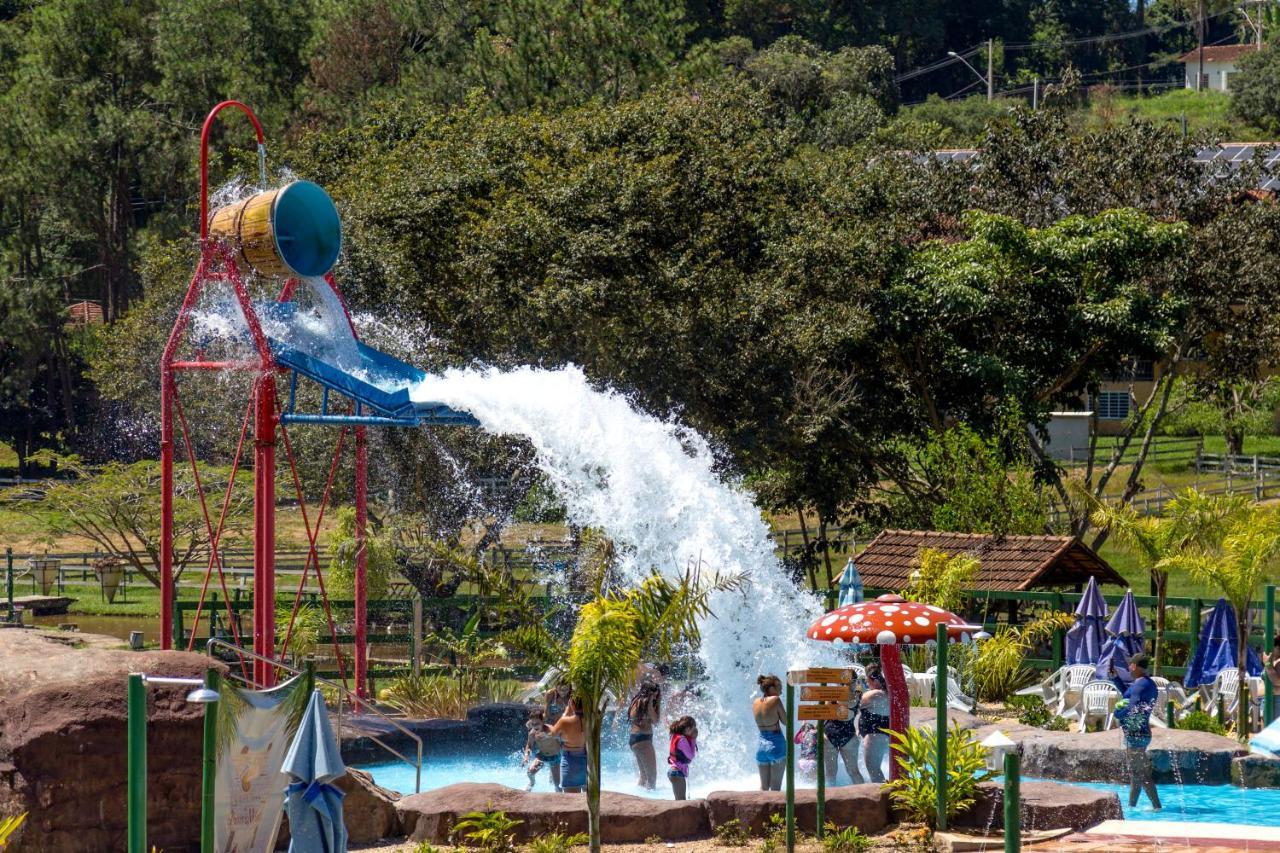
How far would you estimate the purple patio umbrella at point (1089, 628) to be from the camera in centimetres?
2183

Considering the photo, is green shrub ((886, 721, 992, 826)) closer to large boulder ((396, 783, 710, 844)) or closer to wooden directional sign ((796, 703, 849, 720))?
wooden directional sign ((796, 703, 849, 720))

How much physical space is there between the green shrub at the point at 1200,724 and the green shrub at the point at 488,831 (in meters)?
9.68

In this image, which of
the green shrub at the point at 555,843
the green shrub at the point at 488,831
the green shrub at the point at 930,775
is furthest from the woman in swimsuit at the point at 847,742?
the green shrub at the point at 488,831

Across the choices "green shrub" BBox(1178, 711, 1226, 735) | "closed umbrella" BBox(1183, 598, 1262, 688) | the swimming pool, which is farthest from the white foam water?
"closed umbrella" BBox(1183, 598, 1262, 688)

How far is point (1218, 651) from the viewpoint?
70.9 feet

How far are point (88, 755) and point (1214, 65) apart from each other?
107 meters

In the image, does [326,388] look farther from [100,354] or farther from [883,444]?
[100,354]

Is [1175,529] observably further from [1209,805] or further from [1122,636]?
[1209,805]

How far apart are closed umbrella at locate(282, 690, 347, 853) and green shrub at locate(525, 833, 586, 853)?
2.12 meters

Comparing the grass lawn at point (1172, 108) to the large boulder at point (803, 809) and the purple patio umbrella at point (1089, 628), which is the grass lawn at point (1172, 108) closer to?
the purple patio umbrella at point (1089, 628)

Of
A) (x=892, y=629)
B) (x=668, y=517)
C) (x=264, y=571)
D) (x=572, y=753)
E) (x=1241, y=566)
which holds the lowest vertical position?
(x=572, y=753)

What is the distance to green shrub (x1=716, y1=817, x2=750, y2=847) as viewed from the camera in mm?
13945

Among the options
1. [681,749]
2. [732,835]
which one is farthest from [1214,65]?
[732,835]

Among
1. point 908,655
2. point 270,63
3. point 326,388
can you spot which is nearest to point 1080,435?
point 270,63
